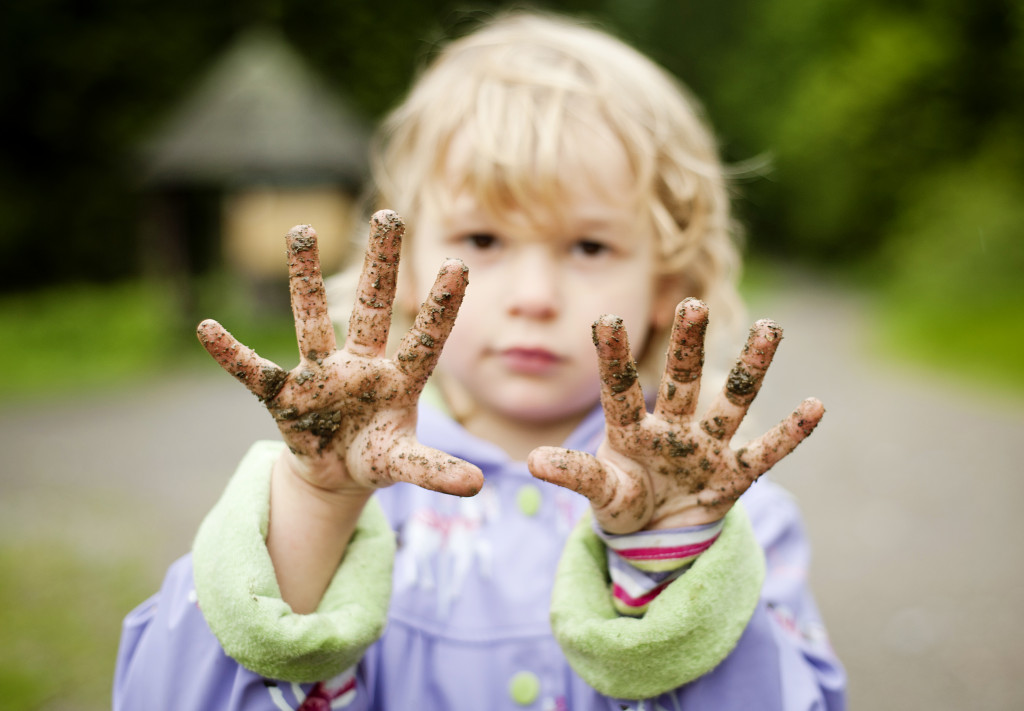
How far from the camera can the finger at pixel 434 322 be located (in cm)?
111

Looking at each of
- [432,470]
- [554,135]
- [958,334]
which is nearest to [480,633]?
[432,470]

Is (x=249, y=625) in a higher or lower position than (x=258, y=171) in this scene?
higher

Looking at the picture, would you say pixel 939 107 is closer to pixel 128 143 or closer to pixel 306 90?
pixel 306 90

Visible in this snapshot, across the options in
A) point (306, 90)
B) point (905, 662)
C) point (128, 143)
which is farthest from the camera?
point (128, 143)

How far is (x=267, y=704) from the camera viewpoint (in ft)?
4.34

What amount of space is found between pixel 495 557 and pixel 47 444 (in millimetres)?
6145

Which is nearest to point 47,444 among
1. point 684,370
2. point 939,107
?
point 684,370

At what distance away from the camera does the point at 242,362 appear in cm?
113

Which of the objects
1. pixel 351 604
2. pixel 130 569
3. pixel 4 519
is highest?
pixel 351 604

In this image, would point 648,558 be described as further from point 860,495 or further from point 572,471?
point 860,495

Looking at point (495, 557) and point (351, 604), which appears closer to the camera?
point (351, 604)

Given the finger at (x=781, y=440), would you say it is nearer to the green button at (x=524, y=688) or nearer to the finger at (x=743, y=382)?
the finger at (x=743, y=382)

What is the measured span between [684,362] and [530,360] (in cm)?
52

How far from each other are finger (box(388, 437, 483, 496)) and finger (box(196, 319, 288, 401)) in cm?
20
